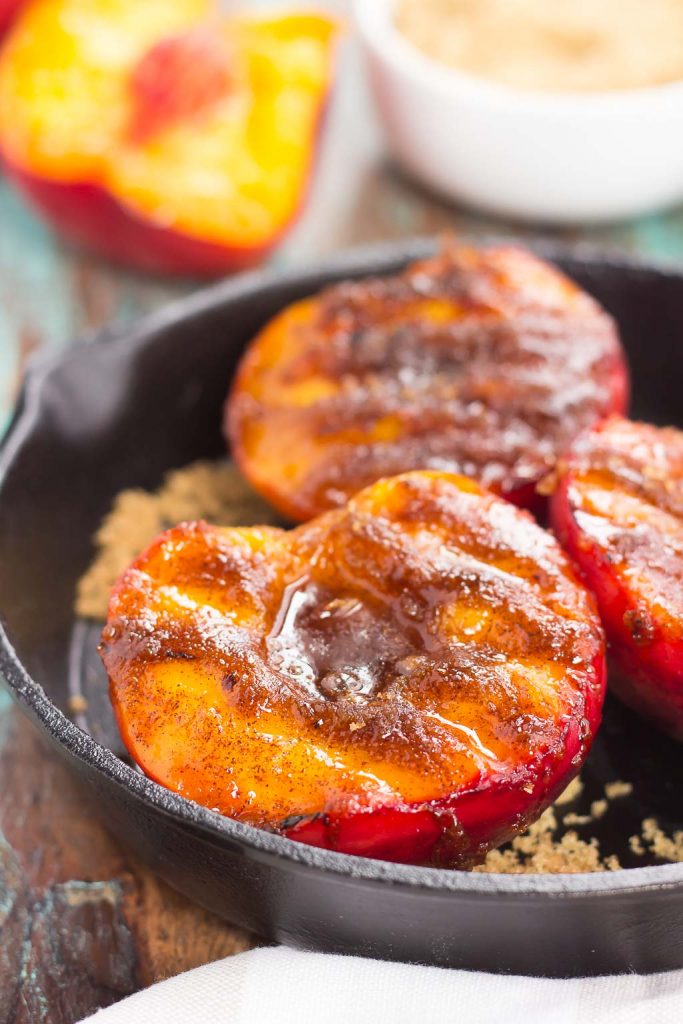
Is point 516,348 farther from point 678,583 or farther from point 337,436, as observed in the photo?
point 678,583

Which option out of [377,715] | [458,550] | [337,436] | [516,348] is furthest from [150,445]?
[377,715]

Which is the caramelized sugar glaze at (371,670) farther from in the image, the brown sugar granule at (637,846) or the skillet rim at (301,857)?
the brown sugar granule at (637,846)

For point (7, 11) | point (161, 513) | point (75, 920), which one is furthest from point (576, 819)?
point (7, 11)

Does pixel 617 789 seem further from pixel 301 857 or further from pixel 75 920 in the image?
pixel 75 920

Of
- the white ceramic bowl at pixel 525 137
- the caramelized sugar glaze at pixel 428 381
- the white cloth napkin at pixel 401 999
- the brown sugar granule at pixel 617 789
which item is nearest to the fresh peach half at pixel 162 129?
the white ceramic bowl at pixel 525 137

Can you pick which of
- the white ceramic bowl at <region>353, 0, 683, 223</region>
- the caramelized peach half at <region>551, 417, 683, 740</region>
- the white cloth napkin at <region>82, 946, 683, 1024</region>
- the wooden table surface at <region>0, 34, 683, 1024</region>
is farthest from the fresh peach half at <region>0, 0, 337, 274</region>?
the white cloth napkin at <region>82, 946, 683, 1024</region>

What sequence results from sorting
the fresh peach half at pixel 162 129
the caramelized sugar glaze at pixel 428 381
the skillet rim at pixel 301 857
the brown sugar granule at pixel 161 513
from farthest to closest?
the fresh peach half at pixel 162 129 → the brown sugar granule at pixel 161 513 → the caramelized sugar glaze at pixel 428 381 → the skillet rim at pixel 301 857
